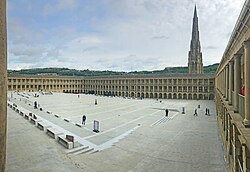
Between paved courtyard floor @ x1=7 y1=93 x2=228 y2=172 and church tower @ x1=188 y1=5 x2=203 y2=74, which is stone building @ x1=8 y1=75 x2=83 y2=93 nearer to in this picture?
church tower @ x1=188 y1=5 x2=203 y2=74

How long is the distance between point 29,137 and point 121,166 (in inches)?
341

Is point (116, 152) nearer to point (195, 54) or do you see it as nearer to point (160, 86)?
point (160, 86)

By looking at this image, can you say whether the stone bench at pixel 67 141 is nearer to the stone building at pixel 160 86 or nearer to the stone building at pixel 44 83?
the stone building at pixel 160 86

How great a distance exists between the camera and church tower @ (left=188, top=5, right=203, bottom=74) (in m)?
107

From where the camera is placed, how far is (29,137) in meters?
19.4

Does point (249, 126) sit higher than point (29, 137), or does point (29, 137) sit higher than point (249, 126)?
point (249, 126)

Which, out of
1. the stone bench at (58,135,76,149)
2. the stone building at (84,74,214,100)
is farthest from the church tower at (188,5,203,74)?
the stone bench at (58,135,76,149)

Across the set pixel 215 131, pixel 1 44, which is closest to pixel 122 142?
pixel 215 131

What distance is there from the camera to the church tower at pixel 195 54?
10675 cm

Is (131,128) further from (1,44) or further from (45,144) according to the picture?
(1,44)

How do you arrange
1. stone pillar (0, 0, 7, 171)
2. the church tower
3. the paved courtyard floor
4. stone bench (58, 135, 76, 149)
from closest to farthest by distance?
stone pillar (0, 0, 7, 171) → the paved courtyard floor → stone bench (58, 135, 76, 149) → the church tower

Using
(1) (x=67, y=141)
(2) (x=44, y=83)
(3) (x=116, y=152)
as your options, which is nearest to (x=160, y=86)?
(2) (x=44, y=83)

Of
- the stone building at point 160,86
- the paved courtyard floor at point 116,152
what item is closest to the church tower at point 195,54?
Result: the stone building at point 160,86

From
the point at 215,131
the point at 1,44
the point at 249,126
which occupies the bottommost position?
the point at 215,131
